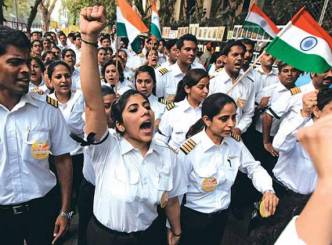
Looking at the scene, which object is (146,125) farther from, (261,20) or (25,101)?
(261,20)

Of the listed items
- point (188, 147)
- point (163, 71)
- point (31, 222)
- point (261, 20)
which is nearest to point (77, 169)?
point (31, 222)

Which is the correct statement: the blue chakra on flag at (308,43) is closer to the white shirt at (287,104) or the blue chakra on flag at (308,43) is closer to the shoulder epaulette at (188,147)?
the white shirt at (287,104)

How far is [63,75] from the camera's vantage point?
341 cm

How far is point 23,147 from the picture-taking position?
72.0 inches

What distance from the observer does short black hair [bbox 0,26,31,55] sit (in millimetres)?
1746

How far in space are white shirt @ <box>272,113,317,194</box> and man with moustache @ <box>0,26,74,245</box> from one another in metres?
1.53

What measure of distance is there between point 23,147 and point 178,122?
1.64 meters

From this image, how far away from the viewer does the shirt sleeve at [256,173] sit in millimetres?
2168

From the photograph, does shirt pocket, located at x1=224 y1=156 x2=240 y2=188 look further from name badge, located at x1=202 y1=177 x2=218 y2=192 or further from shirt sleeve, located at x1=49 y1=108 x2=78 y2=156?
shirt sleeve, located at x1=49 y1=108 x2=78 y2=156

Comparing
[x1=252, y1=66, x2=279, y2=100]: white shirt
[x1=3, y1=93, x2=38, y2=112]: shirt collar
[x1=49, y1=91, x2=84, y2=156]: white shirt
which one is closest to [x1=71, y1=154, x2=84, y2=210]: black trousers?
[x1=49, y1=91, x2=84, y2=156]: white shirt

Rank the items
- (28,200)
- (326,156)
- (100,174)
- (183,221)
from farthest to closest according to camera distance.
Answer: (183,221) → (28,200) → (100,174) → (326,156)

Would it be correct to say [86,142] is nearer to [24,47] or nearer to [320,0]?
[24,47]

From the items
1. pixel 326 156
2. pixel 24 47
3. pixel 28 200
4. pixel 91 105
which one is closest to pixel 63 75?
pixel 24 47

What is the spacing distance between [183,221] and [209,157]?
1.77ft
